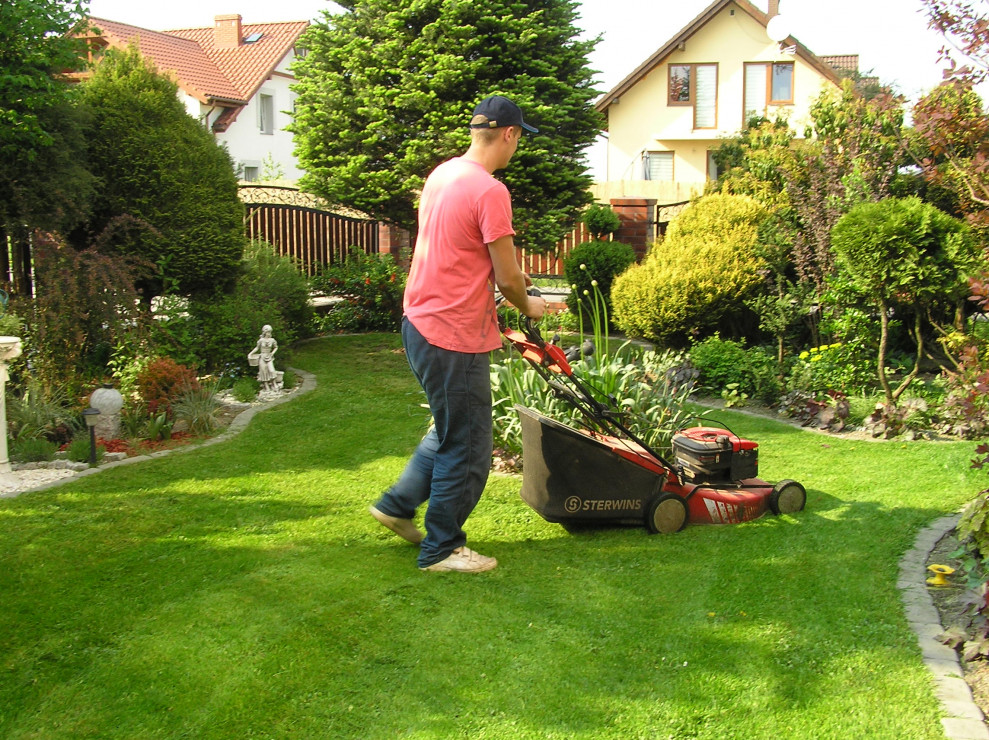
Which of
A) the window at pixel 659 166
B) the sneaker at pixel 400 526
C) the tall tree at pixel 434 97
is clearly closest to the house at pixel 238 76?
the window at pixel 659 166

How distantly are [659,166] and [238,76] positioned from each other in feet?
51.5

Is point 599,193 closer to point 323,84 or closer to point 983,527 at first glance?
point 323,84

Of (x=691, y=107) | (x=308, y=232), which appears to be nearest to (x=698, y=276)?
(x=308, y=232)

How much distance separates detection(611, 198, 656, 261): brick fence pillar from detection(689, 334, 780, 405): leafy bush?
525 cm

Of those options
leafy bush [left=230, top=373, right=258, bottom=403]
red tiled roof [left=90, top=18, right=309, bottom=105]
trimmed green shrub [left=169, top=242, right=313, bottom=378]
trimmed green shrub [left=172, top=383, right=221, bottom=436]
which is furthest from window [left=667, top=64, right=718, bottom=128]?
trimmed green shrub [left=172, top=383, right=221, bottom=436]

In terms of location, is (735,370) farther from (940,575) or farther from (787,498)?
(940,575)

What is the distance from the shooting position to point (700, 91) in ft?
107

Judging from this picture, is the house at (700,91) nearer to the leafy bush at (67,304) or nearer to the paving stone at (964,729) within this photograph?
the leafy bush at (67,304)

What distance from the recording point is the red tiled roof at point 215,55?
30.2 meters

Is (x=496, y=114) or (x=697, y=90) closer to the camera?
(x=496, y=114)

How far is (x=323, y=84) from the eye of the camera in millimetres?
11539

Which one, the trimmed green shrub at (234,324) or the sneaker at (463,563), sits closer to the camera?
the sneaker at (463,563)

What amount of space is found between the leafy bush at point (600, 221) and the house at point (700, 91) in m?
19.1

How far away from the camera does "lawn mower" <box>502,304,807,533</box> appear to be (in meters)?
4.54
